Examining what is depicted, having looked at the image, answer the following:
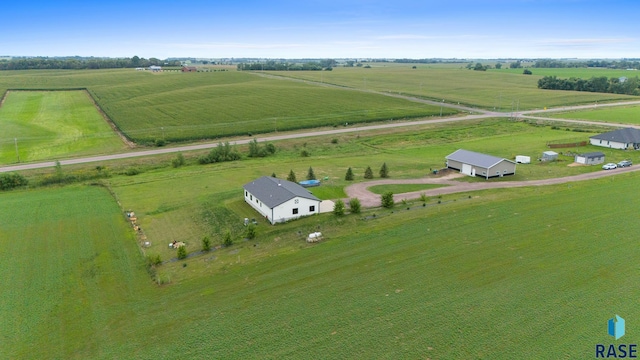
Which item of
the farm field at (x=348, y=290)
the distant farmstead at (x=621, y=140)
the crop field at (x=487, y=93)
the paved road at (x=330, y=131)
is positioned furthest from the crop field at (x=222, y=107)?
the farm field at (x=348, y=290)

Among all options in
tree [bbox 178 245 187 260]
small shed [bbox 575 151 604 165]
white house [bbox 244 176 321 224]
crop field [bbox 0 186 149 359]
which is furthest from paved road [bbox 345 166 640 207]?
crop field [bbox 0 186 149 359]

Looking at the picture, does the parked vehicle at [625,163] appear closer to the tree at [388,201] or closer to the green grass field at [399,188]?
the green grass field at [399,188]

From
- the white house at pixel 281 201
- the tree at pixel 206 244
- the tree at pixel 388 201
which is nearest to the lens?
the tree at pixel 206 244

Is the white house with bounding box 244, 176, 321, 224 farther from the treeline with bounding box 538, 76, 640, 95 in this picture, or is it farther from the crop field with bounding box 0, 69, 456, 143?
the treeline with bounding box 538, 76, 640, 95

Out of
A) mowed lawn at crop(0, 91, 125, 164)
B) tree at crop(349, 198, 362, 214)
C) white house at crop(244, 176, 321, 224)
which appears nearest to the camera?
white house at crop(244, 176, 321, 224)

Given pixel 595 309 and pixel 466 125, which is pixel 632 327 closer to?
pixel 595 309

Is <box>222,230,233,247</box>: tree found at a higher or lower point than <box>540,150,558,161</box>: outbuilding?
lower
